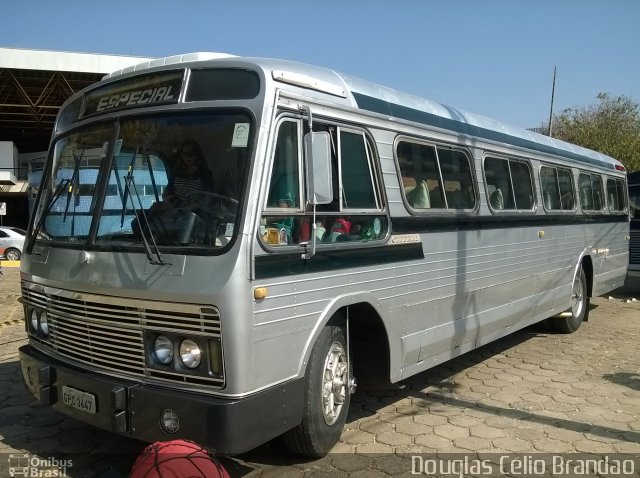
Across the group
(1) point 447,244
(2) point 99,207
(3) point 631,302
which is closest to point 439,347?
(1) point 447,244

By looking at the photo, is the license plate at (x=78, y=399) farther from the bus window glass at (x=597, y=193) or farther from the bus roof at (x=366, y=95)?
the bus window glass at (x=597, y=193)

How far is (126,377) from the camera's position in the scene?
11.4 feet

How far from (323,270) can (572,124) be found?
3053cm

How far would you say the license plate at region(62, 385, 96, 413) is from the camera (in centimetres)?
352

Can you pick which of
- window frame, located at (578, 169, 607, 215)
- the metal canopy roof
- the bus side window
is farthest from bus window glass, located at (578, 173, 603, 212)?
the metal canopy roof

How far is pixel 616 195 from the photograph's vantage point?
33.7ft

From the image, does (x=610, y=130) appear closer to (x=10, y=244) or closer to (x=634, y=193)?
(x=634, y=193)

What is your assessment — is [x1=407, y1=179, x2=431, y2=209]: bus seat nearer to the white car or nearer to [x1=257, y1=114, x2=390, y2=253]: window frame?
[x1=257, y1=114, x2=390, y2=253]: window frame

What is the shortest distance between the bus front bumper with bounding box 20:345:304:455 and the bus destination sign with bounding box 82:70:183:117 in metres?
1.78

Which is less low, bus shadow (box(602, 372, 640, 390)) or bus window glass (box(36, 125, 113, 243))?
bus window glass (box(36, 125, 113, 243))

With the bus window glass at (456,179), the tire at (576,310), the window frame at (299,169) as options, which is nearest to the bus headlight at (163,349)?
the window frame at (299,169)

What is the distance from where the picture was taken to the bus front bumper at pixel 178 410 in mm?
3113

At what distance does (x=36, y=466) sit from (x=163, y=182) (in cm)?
216

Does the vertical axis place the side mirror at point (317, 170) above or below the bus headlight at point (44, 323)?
above
